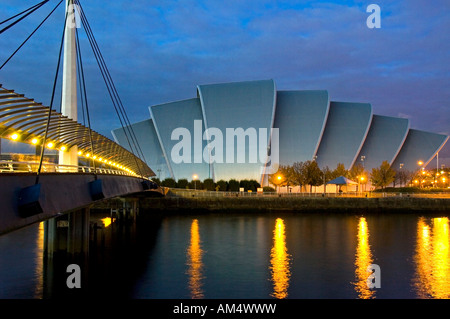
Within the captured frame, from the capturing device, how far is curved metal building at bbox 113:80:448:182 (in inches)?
2884

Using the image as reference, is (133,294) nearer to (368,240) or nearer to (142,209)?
(368,240)

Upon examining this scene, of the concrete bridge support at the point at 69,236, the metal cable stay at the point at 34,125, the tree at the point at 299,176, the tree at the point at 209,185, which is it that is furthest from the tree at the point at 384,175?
the concrete bridge support at the point at 69,236

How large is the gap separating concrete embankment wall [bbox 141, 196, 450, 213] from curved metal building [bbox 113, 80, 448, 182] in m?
17.2

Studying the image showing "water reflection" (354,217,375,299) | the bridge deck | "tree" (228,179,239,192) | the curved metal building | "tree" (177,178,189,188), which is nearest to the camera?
the bridge deck

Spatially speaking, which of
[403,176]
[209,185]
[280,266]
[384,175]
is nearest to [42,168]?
[280,266]

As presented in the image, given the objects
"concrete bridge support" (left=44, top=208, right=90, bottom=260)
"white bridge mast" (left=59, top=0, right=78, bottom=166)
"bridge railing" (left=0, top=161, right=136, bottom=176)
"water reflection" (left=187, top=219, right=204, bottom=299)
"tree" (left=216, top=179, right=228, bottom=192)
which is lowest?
"water reflection" (left=187, top=219, right=204, bottom=299)

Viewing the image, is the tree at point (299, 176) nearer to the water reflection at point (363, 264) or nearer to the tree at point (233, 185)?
the tree at point (233, 185)

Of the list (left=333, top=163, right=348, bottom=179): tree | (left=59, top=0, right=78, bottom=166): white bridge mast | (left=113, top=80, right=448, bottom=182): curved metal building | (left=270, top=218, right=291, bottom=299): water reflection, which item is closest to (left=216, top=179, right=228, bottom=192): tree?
(left=113, top=80, right=448, bottom=182): curved metal building

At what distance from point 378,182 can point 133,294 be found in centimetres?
6152

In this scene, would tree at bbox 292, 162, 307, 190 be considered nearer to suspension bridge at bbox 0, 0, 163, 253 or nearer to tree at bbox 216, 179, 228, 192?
tree at bbox 216, 179, 228, 192

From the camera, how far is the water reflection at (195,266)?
19703 mm

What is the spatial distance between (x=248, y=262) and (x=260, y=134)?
48668 millimetres

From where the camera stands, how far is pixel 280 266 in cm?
2434
